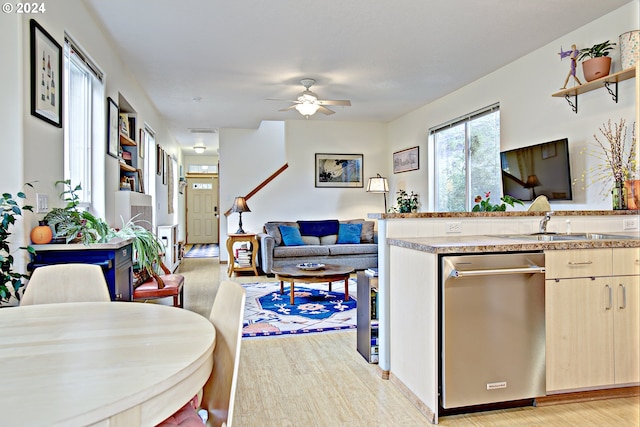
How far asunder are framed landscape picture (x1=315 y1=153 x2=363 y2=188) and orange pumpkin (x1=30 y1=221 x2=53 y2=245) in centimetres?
562

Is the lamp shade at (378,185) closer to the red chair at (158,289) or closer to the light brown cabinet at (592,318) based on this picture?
the red chair at (158,289)

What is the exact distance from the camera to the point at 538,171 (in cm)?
411

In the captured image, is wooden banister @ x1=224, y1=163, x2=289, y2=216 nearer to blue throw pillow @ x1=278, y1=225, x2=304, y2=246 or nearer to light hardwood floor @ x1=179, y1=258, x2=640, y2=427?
blue throw pillow @ x1=278, y1=225, x2=304, y2=246

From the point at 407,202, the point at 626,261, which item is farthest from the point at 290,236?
the point at 626,261

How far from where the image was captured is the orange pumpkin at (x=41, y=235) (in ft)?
7.43

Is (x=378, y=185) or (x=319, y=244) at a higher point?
(x=378, y=185)

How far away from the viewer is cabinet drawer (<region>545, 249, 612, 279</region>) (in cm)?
228

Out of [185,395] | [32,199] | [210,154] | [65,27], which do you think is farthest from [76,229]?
[210,154]

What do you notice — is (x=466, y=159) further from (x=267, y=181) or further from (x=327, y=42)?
(x=267, y=181)

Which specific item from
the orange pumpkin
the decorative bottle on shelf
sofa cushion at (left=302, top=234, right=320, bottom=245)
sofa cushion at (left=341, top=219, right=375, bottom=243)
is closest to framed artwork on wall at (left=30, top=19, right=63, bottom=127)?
the orange pumpkin

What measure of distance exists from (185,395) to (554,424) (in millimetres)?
1983

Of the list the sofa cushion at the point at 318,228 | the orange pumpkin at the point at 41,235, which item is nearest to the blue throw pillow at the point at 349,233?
the sofa cushion at the point at 318,228

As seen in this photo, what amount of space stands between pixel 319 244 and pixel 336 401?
14.8 feet

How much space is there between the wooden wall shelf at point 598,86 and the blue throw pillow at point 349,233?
12.4 ft
